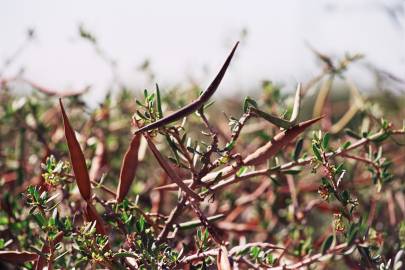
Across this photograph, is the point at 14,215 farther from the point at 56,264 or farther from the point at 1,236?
the point at 56,264

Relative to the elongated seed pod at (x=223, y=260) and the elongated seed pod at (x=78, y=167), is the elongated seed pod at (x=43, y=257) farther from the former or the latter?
the elongated seed pod at (x=223, y=260)

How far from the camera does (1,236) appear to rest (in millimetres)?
1006

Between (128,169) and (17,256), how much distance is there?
8.0 inches

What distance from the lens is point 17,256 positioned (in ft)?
2.59

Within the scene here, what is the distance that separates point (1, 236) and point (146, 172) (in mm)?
627

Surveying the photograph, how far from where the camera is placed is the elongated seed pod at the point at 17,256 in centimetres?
79

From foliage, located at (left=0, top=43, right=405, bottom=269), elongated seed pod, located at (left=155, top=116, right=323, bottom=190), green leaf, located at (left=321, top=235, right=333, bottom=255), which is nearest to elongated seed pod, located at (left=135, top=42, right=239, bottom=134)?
foliage, located at (left=0, top=43, right=405, bottom=269)

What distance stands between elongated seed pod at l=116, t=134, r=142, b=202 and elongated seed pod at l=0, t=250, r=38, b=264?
0.48ft

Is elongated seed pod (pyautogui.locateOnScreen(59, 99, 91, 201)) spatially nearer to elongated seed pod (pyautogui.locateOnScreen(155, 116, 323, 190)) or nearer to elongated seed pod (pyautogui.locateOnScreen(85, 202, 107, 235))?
elongated seed pod (pyautogui.locateOnScreen(85, 202, 107, 235))

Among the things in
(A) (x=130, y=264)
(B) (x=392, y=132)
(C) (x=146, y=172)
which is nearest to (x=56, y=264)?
(A) (x=130, y=264)

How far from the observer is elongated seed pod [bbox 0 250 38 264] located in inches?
30.9

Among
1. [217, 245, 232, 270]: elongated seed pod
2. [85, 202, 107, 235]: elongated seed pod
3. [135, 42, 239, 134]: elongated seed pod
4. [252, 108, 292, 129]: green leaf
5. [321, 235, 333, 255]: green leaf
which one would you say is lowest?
[321, 235, 333, 255]: green leaf

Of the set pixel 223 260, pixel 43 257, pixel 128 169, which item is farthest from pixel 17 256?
pixel 223 260

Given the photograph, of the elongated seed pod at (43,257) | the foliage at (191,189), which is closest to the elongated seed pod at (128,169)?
the foliage at (191,189)
